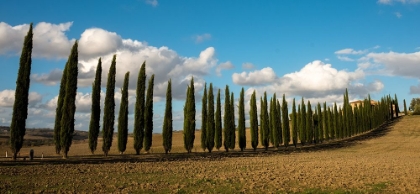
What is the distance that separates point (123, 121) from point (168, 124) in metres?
6.17

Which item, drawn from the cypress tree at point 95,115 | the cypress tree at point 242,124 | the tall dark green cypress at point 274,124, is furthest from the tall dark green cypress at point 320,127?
the cypress tree at point 95,115

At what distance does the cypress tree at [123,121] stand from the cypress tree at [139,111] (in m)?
1.38

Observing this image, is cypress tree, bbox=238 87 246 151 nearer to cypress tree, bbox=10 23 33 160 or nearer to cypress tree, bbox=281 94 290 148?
cypress tree, bbox=281 94 290 148

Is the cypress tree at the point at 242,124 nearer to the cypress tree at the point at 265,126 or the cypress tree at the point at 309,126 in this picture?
the cypress tree at the point at 265,126

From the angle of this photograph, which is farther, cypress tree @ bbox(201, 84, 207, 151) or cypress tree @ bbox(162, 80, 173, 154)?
cypress tree @ bbox(201, 84, 207, 151)

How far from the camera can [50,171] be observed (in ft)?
66.1

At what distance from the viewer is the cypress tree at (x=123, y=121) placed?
121 feet

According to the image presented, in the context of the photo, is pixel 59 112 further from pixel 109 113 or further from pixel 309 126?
pixel 309 126

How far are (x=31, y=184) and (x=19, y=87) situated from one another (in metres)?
16.6

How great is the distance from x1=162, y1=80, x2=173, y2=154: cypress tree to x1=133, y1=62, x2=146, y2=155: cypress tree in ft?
11.1

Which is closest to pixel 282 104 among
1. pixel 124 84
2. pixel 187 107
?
pixel 187 107

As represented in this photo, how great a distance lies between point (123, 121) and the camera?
3744 centimetres

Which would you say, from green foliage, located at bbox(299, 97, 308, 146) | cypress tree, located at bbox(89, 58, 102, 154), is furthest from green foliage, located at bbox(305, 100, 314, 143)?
cypress tree, located at bbox(89, 58, 102, 154)

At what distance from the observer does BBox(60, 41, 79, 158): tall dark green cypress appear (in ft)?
103
